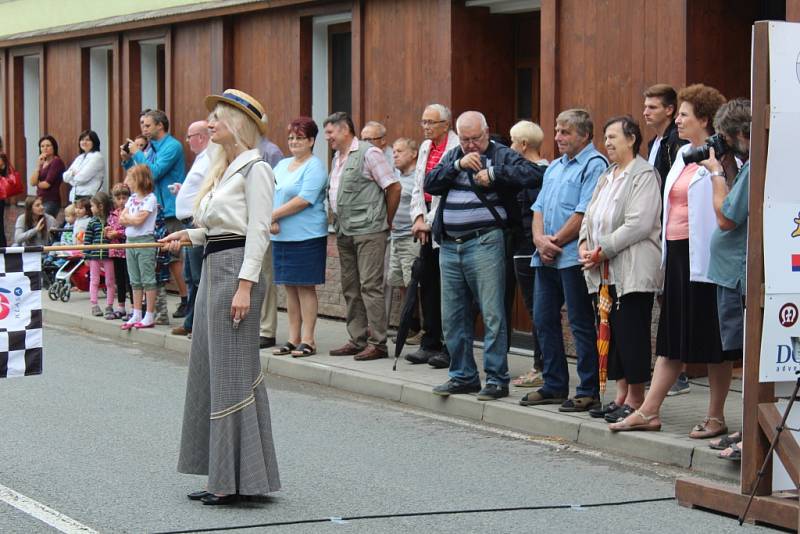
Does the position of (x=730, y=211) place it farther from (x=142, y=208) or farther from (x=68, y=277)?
(x=68, y=277)

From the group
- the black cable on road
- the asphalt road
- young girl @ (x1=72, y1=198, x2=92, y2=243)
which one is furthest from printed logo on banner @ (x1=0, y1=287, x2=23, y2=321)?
young girl @ (x1=72, y1=198, x2=92, y2=243)

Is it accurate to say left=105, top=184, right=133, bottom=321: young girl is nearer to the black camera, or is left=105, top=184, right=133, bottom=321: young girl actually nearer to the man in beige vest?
the man in beige vest

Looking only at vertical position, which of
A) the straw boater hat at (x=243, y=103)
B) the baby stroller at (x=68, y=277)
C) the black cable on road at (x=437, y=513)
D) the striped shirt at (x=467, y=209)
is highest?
the straw boater hat at (x=243, y=103)

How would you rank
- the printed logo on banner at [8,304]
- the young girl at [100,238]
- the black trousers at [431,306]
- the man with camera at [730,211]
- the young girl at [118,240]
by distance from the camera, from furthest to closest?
the young girl at [100,238] < the young girl at [118,240] < the black trousers at [431,306] < the man with camera at [730,211] < the printed logo on banner at [8,304]

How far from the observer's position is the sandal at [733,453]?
7.70 meters

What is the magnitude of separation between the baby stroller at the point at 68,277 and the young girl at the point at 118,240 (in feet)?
4.34

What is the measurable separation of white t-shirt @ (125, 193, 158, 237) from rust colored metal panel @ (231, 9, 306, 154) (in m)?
2.64

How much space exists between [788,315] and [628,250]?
2.13m

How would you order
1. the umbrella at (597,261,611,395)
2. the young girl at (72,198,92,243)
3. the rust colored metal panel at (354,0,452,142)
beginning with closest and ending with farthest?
1. the umbrella at (597,261,611,395)
2. the rust colored metal panel at (354,0,452,142)
3. the young girl at (72,198,92,243)

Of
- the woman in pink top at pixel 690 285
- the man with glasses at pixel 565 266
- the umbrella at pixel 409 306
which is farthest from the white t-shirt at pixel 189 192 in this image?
the woman in pink top at pixel 690 285

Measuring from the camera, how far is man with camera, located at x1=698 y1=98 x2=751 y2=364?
7.23 m

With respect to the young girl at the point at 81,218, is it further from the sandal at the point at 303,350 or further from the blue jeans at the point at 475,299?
the blue jeans at the point at 475,299

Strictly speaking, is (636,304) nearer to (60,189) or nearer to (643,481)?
(643,481)

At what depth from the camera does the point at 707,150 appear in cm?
740
